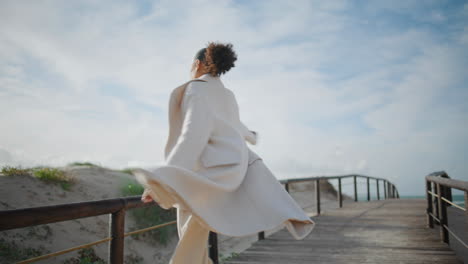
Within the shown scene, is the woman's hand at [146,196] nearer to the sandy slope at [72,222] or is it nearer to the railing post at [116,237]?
the railing post at [116,237]

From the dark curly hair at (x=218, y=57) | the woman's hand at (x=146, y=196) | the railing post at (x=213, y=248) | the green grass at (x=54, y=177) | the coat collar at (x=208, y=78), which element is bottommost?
the railing post at (x=213, y=248)

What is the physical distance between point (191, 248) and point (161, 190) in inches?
23.6

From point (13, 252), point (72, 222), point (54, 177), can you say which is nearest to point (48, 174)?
point (54, 177)

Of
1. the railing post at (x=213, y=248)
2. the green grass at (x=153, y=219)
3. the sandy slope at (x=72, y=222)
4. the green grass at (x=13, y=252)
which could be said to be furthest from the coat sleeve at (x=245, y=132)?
the green grass at (x=153, y=219)

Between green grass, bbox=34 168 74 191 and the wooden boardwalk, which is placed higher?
green grass, bbox=34 168 74 191

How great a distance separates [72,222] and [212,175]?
8.65 meters

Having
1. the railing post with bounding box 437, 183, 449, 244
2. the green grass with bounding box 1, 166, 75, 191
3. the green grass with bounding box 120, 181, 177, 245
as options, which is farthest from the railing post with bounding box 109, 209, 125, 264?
the green grass with bounding box 1, 166, 75, 191

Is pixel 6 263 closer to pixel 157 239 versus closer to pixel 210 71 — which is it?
pixel 157 239

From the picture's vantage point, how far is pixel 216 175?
176 cm

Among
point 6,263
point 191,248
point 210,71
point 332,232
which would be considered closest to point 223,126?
point 210,71

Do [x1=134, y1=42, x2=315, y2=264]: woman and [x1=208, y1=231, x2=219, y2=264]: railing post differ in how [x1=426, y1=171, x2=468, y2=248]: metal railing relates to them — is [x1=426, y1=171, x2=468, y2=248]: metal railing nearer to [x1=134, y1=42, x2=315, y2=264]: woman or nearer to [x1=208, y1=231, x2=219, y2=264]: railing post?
[x1=134, y1=42, x2=315, y2=264]: woman

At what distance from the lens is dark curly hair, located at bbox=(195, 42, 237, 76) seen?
2.01 metres

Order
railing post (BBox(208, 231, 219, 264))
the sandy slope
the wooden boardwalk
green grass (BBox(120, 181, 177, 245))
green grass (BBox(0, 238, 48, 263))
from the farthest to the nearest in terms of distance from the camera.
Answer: green grass (BBox(120, 181, 177, 245)), the sandy slope, green grass (BBox(0, 238, 48, 263)), the wooden boardwalk, railing post (BBox(208, 231, 219, 264))

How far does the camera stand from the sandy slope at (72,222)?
7.68 m
